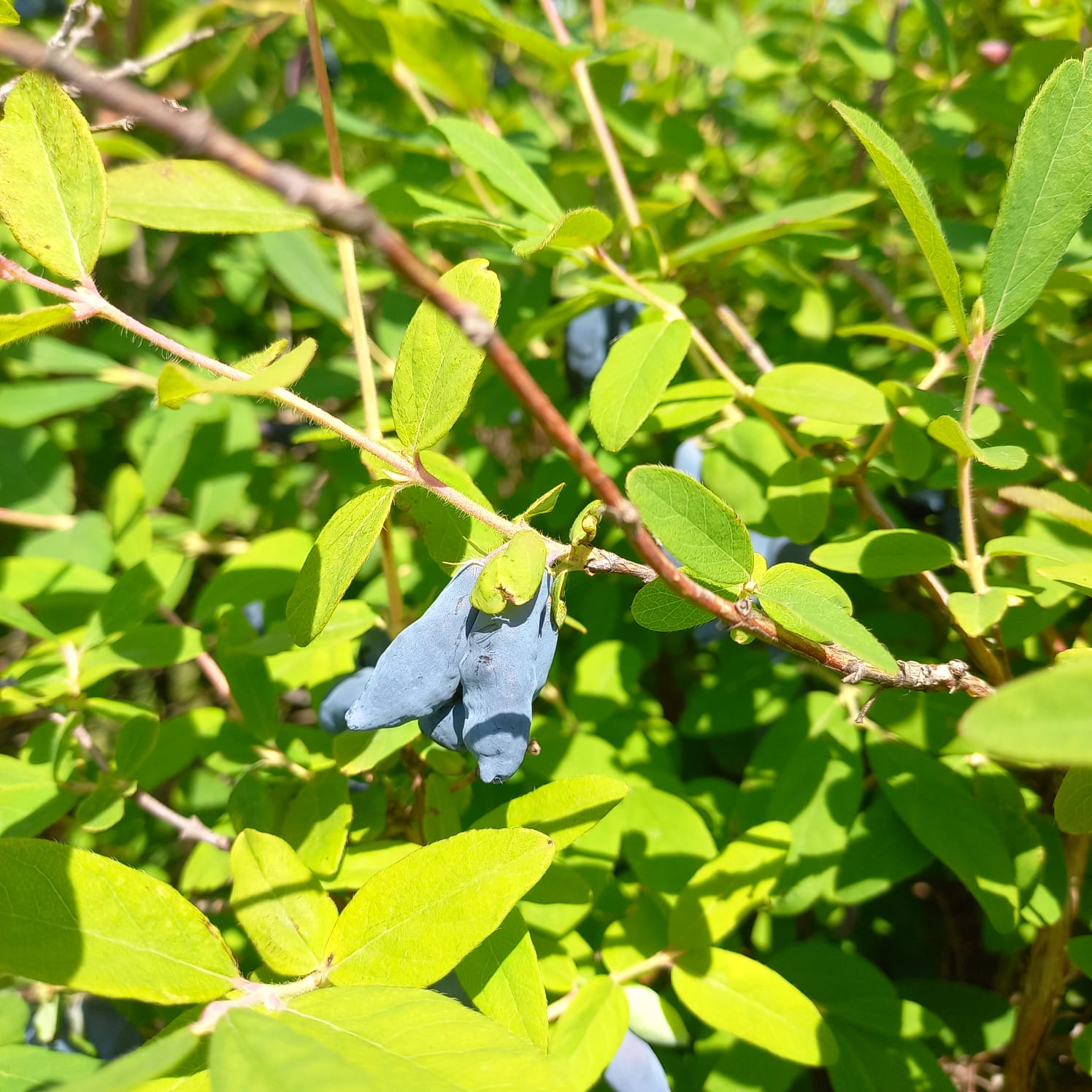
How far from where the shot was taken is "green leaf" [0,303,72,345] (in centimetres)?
64

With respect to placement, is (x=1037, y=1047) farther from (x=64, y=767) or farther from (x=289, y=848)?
(x=64, y=767)

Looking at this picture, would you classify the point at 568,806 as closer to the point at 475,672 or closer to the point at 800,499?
the point at 475,672

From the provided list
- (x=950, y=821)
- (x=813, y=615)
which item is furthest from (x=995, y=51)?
(x=813, y=615)

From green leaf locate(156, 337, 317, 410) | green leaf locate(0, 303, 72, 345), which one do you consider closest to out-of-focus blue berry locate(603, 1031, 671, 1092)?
green leaf locate(156, 337, 317, 410)

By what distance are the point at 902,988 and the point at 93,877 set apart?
1162 mm

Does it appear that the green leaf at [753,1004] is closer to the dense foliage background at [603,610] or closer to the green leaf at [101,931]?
the dense foliage background at [603,610]

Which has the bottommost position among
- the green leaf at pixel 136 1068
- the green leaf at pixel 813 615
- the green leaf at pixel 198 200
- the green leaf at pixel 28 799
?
the green leaf at pixel 28 799

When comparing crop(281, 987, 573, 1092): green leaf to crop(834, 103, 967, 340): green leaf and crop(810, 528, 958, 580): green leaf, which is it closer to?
crop(810, 528, 958, 580): green leaf

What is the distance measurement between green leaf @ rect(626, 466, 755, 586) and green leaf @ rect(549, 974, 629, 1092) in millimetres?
518

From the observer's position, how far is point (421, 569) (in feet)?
4.55

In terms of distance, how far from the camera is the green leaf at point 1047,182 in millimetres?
756

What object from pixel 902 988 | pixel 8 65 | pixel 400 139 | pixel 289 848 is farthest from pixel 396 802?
pixel 8 65

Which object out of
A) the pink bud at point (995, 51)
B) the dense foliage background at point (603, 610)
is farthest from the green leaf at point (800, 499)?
the pink bud at point (995, 51)

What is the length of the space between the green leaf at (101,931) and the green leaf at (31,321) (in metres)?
0.41
